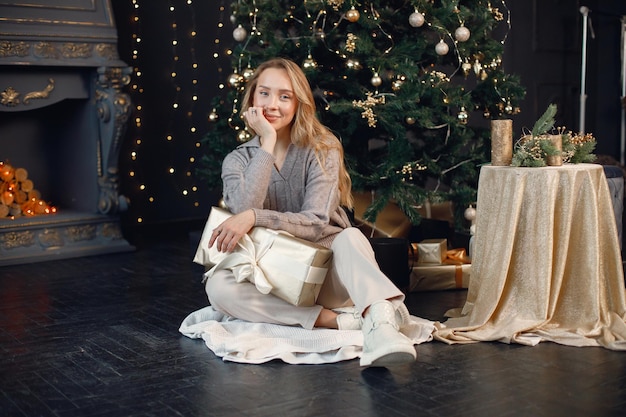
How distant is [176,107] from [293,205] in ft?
10.9

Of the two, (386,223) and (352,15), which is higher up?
(352,15)

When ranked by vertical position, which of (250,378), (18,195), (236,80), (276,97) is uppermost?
(236,80)

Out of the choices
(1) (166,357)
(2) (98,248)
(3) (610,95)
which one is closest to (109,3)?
(2) (98,248)

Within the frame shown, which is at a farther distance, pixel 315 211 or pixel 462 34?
pixel 462 34

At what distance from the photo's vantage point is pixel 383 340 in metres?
3.01

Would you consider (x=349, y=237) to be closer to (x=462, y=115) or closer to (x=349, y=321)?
(x=349, y=321)

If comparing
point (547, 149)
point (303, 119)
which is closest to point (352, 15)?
point (303, 119)

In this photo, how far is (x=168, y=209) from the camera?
271 inches

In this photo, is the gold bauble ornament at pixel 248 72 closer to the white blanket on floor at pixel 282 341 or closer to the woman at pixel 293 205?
the woman at pixel 293 205

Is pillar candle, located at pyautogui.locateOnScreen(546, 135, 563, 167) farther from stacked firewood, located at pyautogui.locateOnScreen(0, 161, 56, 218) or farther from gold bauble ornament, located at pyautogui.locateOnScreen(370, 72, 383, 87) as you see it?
stacked firewood, located at pyautogui.locateOnScreen(0, 161, 56, 218)

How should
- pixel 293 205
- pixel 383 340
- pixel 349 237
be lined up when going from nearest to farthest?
1. pixel 383 340
2. pixel 349 237
3. pixel 293 205

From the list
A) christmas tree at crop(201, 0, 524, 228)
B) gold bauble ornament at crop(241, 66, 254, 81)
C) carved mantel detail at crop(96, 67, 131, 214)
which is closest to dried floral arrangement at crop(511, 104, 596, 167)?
christmas tree at crop(201, 0, 524, 228)

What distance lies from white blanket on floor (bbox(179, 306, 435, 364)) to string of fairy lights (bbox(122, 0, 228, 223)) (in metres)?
3.25

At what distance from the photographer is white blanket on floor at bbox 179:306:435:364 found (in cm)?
328
